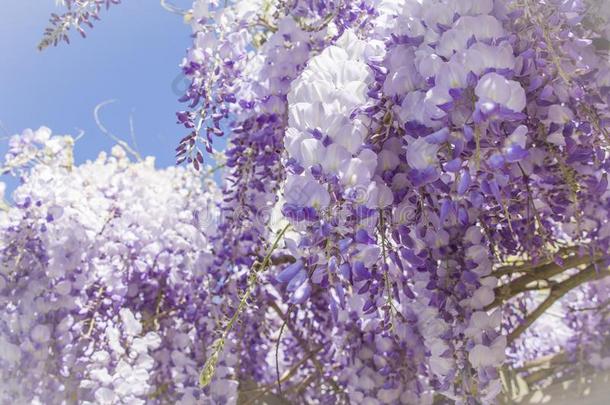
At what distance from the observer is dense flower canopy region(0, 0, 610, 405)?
2.08ft

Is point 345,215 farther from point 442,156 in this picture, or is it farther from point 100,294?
point 100,294

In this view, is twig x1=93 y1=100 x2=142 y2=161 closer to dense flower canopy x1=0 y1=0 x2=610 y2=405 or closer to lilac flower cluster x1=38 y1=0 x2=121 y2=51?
dense flower canopy x1=0 y1=0 x2=610 y2=405

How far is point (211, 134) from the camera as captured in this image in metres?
1.06

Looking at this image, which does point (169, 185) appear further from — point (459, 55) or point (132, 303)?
point (459, 55)

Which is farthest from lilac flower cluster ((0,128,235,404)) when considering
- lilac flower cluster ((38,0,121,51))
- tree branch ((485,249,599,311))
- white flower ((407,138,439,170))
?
white flower ((407,138,439,170))

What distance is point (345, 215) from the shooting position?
622 mm

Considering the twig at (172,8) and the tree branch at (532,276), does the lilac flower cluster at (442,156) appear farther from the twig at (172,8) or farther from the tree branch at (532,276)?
the twig at (172,8)

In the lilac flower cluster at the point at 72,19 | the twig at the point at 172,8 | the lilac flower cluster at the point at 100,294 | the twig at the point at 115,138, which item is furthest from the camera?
the twig at the point at 115,138

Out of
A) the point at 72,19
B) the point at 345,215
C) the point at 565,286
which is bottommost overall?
the point at 345,215

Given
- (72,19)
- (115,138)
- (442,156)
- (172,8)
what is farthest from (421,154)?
(115,138)

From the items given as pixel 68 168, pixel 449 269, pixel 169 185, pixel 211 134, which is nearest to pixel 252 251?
pixel 211 134

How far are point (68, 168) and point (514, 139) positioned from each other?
1.72 meters

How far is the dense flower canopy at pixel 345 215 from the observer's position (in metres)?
0.63

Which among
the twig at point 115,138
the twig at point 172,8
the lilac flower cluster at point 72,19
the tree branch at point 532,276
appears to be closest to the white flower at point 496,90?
the tree branch at point 532,276
